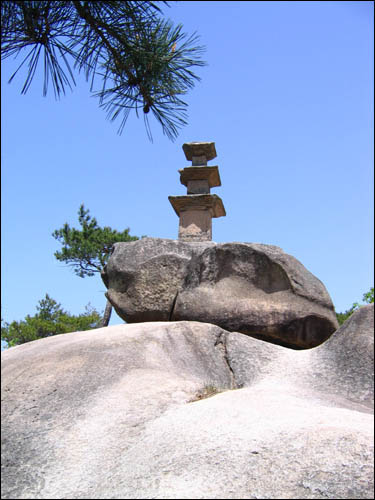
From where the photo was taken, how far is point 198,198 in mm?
8695

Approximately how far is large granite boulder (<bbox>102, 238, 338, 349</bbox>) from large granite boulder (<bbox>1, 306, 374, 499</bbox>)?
1.39 feet

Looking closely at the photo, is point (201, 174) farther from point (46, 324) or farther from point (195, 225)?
point (46, 324)

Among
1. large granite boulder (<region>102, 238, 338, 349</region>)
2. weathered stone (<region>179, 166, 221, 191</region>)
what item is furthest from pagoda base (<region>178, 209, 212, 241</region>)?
large granite boulder (<region>102, 238, 338, 349</region>)

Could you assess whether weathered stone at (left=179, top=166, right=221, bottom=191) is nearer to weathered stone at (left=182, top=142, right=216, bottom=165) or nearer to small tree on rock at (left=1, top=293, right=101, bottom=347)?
weathered stone at (left=182, top=142, right=216, bottom=165)

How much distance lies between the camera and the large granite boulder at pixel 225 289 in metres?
4.61

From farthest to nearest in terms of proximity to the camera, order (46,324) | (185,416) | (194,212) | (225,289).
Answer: (46,324) → (194,212) → (225,289) → (185,416)

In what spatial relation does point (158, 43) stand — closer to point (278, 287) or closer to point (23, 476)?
point (278, 287)

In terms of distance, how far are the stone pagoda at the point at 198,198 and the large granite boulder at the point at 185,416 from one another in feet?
14.5

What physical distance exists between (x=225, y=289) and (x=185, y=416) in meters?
1.99

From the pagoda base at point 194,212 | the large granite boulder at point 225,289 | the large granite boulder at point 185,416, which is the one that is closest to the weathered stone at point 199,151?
the pagoda base at point 194,212

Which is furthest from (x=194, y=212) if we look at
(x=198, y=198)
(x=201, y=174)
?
(x=201, y=174)

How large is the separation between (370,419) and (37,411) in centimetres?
206

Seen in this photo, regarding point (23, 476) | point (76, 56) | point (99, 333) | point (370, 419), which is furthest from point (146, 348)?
point (76, 56)

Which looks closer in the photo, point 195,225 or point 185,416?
point 185,416
